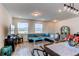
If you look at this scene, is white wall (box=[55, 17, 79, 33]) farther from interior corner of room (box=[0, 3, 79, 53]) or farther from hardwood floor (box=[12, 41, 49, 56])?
hardwood floor (box=[12, 41, 49, 56])

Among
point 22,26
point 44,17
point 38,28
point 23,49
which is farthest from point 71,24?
point 23,49

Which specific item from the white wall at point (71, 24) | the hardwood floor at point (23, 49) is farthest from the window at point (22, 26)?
the white wall at point (71, 24)

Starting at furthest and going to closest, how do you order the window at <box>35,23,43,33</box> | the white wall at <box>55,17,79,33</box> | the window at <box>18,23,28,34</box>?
1. the window at <box>35,23,43,33</box>
2. the window at <box>18,23,28,34</box>
3. the white wall at <box>55,17,79,33</box>

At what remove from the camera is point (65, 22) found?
2881 mm

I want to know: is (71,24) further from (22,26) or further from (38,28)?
(22,26)

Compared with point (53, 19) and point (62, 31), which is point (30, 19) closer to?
point (53, 19)

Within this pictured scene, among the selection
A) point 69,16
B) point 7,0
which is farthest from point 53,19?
point 7,0

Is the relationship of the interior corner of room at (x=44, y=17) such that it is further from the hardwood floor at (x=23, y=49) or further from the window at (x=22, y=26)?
the hardwood floor at (x=23, y=49)

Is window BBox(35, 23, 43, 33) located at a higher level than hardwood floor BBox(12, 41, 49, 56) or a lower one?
higher

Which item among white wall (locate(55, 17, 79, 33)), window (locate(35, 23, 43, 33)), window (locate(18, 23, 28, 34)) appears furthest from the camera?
window (locate(35, 23, 43, 33))

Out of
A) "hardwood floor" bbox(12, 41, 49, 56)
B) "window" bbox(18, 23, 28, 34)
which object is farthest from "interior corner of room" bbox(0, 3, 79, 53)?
"hardwood floor" bbox(12, 41, 49, 56)

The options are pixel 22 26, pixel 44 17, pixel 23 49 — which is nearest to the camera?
pixel 44 17

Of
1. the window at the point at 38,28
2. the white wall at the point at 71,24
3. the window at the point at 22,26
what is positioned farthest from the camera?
the window at the point at 38,28

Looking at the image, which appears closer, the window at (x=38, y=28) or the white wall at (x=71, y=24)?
the white wall at (x=71, y=24)
